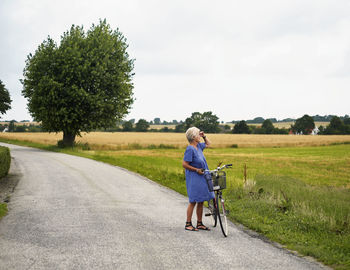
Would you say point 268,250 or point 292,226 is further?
point 292,226

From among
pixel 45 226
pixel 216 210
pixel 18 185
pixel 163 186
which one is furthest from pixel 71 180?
pixel 216 210

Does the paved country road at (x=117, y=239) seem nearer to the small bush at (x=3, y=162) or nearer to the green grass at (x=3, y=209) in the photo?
the green grass at (x=3, y=209)

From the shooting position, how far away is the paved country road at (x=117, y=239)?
4.86 m

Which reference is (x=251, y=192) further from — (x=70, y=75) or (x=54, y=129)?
(x=54, y=129)

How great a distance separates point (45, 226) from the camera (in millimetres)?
6809

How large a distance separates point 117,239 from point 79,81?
27.0 meters

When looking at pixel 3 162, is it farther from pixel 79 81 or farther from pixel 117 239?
pixel 79 81

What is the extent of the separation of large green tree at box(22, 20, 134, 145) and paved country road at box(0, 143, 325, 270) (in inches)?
827

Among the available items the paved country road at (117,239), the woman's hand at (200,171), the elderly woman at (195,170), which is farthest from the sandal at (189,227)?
the woman's hand at (200,171)

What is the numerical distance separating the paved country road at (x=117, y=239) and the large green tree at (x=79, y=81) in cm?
2100

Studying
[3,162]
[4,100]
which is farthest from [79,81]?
[4,100]

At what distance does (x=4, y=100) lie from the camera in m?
61.1

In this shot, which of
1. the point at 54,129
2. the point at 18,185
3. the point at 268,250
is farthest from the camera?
the point at 54,129

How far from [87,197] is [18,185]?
3777 millimetres
